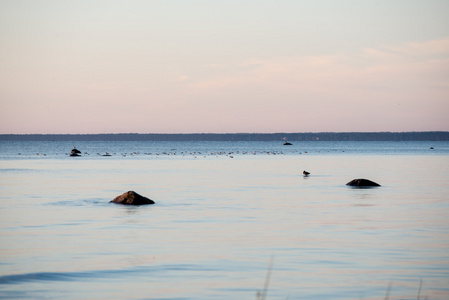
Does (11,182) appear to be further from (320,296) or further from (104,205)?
(320,296)

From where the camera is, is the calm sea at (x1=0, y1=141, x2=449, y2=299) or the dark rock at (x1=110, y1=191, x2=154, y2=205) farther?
the dark rock at (x1=110, y1=191, x2=154, y2=205)

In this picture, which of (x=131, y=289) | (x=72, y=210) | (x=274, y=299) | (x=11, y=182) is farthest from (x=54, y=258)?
(x=11, y=182)

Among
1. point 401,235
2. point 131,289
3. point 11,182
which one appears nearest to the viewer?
point 131,289

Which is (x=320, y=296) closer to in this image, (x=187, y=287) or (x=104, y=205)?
(x=187, y=287)

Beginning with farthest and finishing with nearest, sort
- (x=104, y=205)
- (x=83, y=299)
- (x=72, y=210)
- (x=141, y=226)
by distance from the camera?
(x=104, y=205) < (x=72, y=210) < (x=141, y=226) < (x=83, y=299)

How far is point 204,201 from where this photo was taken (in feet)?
132

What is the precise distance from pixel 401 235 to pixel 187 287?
11.4 meters

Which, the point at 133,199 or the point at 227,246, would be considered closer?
the point at 227,246

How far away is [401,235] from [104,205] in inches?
683

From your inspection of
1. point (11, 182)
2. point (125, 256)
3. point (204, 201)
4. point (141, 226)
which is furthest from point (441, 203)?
point (11, 182)

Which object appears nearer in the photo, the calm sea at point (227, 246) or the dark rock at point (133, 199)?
the calm sea at point (227, 246)

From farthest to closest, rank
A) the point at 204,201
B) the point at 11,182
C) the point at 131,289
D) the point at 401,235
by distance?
the point at 11,182
the point at 204,201
the point at 401,235
the point at 131,289

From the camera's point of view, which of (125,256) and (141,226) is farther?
(141,226)

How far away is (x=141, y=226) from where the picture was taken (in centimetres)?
2864
